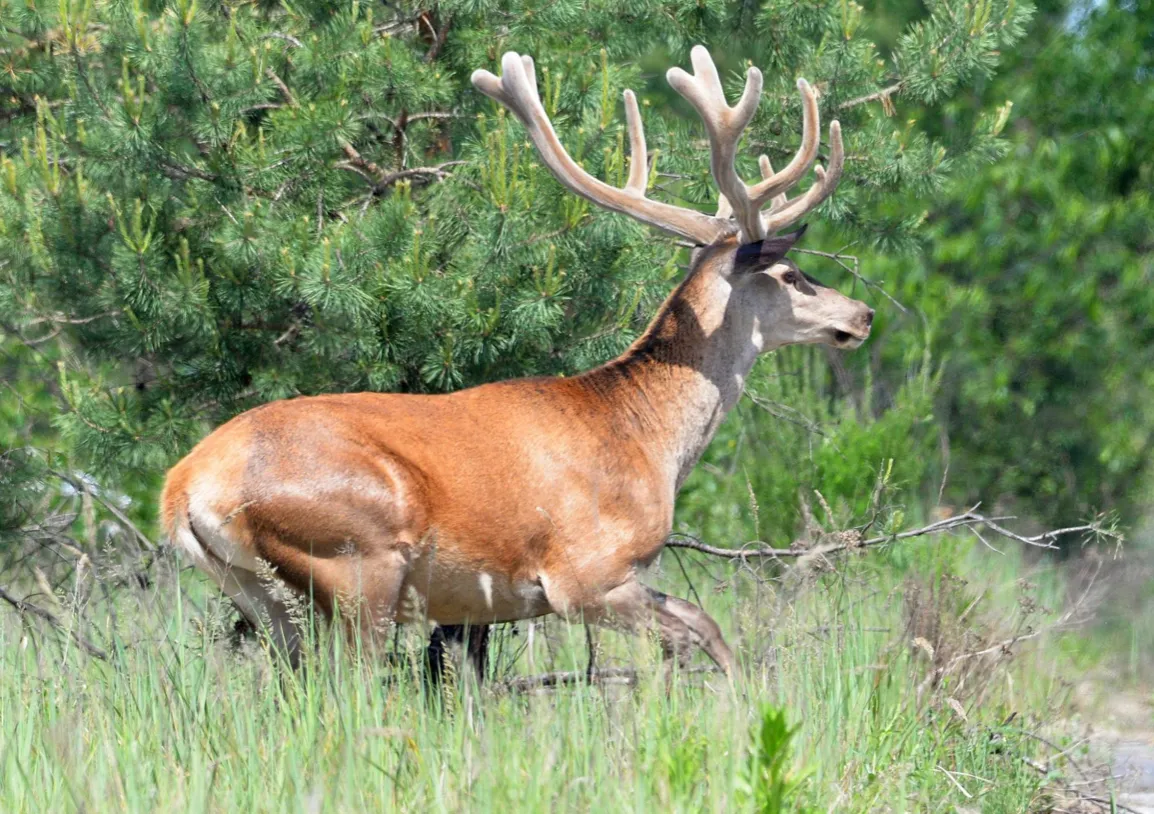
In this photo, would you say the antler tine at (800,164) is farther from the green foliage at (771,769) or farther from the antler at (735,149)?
the green foliage at (771,769)

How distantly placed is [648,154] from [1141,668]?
4.47 metres

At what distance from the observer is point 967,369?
14.7m

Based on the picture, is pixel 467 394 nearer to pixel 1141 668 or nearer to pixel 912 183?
pixel 912 183

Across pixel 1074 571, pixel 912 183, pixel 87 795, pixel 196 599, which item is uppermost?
pixel 912 183

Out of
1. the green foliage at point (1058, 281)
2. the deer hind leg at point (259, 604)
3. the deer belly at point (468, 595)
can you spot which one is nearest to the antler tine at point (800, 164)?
the deer belly at point (468, 595)

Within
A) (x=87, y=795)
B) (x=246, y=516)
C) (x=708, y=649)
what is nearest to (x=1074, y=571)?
(x=708, y=649)

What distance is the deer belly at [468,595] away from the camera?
5727mm

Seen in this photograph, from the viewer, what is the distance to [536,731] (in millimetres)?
4332

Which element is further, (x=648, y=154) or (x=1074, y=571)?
(x=1074, y=571)

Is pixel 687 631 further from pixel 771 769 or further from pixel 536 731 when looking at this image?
pixel 771 769

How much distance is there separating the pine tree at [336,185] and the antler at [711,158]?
11 cm

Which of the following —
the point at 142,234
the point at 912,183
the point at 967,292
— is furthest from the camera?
the point at 967,292

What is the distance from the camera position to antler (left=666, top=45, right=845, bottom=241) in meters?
6.31

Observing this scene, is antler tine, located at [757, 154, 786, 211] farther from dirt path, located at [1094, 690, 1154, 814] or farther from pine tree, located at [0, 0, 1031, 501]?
dirt path, located at [1094, 690, 1154, 814]
